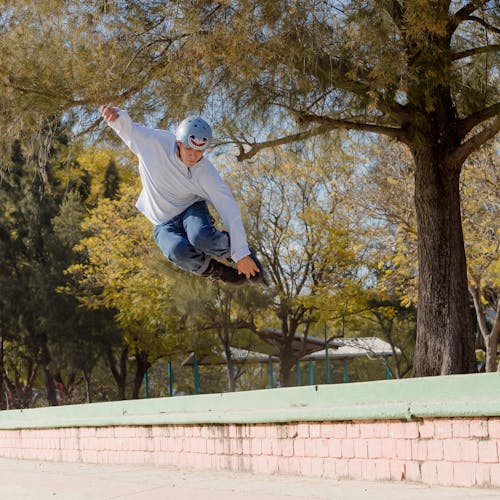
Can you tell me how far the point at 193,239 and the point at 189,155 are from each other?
670 mm

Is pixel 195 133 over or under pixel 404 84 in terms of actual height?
under

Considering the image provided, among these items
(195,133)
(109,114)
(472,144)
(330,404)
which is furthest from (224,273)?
(472,144)

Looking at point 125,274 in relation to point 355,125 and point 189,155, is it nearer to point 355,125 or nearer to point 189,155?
point 355,125

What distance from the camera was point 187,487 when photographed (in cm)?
767

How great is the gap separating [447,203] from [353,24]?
284cm

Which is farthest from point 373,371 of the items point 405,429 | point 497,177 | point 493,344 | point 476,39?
point 405,429

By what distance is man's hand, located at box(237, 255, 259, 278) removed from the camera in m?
6.54

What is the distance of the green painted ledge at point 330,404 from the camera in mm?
6434

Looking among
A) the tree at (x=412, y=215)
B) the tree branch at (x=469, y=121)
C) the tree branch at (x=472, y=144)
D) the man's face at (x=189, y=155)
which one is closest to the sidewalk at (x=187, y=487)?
the man's face at (x=189, y=155)

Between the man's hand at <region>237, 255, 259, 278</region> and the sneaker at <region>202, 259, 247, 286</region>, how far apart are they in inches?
11.8

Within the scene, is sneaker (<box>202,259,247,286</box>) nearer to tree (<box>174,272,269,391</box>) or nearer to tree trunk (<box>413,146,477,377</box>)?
tree trunk (<box>413,146,477,377</box>)

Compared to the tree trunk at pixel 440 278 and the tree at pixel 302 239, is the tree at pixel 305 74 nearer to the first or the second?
the tree trunk at pixel 440 278

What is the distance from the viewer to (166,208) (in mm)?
6836

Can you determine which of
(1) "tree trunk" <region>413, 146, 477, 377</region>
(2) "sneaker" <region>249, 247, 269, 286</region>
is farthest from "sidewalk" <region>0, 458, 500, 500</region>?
(1) "tree trunk" <region>413, 146, 477, 377</region>
